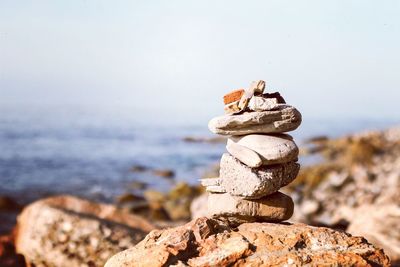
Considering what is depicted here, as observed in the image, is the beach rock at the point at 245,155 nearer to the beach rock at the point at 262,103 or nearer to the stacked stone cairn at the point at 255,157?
the stacked stone cairn at the point at 255,157

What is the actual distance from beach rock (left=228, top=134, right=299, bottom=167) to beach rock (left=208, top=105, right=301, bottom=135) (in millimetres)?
80

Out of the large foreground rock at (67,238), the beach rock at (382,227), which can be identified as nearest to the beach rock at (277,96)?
the large foreground rock at (67,238)

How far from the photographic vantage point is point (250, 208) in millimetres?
5555

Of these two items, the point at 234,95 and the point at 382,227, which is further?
the point at 382,227

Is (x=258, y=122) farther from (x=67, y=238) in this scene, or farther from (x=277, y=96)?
(x=67, y=238)

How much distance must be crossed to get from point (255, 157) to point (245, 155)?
135mm

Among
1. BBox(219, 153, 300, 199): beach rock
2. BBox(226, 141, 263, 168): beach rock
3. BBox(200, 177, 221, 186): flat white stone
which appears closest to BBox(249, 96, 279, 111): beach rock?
BBox(226, 141, 263, 168): beach rock

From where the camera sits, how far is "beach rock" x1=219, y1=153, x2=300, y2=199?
5.36 meters

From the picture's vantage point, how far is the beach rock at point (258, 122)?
5414 millimetres

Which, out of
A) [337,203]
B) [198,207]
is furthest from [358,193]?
[198,207]

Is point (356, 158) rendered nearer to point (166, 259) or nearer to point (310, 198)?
point (310, 198)

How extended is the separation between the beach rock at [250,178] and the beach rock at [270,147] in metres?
0.09

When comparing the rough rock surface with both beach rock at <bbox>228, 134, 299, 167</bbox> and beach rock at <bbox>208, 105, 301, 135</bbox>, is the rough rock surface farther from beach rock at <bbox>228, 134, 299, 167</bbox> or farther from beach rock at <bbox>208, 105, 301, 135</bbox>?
beach rock at <bbox>208, 105, 301, 135</bbox>

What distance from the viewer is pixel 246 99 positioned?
5.52 meters
